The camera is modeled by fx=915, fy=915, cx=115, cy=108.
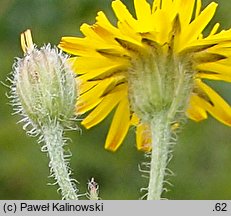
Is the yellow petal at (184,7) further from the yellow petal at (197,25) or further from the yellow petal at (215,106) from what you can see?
the yellow petal at (215,106)

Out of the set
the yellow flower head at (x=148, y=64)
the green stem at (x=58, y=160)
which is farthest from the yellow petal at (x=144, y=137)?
the green stem at (x=58, y=160)

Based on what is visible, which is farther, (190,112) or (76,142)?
(76,142)

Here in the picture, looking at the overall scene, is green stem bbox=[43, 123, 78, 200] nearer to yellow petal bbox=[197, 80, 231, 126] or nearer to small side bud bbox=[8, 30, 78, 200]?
small side bud bbox=[8, 30, 78, 200]

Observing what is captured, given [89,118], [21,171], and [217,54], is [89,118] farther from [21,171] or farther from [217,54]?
[21,171]

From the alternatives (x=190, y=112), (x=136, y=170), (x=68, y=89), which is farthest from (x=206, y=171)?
(x=68, y=89)

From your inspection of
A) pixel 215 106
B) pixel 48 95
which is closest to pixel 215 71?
pixel 215 106

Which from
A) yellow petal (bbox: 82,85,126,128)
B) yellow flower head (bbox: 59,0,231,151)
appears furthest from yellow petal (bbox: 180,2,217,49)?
yellow petal (bbox: 82,85,126,128)
